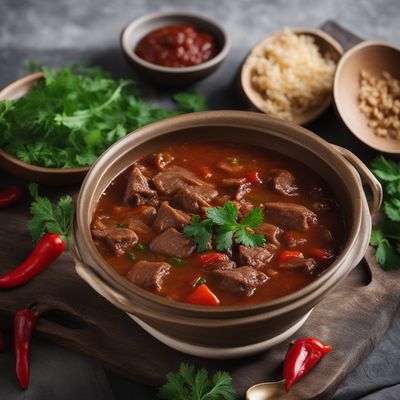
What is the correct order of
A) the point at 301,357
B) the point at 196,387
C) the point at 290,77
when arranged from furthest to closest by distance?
1. the point at 290,77
2. the point at 301,357
3. the point at 196,387

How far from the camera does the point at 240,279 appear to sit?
410 centimetres

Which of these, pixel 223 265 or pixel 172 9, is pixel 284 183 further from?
pixel 172 9

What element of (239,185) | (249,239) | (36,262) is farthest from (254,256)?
(36,262)

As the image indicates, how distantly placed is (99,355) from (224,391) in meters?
0.84

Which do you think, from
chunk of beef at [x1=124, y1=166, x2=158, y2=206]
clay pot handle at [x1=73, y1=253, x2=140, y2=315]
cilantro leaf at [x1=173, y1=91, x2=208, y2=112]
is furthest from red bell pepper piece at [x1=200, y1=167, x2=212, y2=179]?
cilantro leaf at [x1=173, y1=91, x2=208, y2=112]

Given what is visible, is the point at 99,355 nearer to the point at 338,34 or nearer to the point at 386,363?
the point at 386,363

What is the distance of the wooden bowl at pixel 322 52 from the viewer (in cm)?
634

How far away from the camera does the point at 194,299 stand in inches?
161

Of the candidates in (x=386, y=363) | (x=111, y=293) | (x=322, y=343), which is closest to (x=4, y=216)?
(x=111, y=293)

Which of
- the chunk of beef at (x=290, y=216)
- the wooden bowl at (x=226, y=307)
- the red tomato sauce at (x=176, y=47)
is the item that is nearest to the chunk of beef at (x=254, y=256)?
the chunk of beef at (x=290, y=216)

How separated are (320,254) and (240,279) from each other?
546mm

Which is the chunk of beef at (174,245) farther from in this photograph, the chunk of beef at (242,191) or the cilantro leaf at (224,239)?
the chunk of beef at (242,191)

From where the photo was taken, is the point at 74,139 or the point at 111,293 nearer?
the point at 111,293

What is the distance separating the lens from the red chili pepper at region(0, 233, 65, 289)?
15.9 feet
